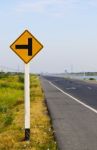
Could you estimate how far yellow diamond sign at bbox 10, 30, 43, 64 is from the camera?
12.8 meters

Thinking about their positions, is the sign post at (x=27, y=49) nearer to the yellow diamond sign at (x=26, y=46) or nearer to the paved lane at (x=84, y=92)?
the yellow diamond sign at (x=26, y=46)

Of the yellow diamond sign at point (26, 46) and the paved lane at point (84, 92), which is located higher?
the yellow diamond sign at point (26, 46)

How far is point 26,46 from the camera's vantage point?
1284cm

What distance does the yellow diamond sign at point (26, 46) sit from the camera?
42.1 feet

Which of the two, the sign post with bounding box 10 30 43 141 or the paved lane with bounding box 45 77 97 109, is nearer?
the sign post with bounding box 10 30 43 141

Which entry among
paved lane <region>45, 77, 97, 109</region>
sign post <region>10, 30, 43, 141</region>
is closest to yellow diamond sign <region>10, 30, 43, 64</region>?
sign post <region>10, 30, 43, 141</region>

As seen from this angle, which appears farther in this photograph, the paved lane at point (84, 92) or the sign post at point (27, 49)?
the paved lane at point (84, 92)

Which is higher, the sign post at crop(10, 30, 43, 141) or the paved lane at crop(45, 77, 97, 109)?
the sign post at crop(10, 30, 43, 141)

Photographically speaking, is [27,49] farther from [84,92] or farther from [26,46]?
[84,92]

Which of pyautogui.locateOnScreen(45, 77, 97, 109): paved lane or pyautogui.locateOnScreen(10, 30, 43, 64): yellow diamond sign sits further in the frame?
pyautogui.locateOnScreen(45, 77, 97, 109): paved lane

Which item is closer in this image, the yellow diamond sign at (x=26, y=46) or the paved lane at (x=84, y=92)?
the yellow diamond sign at (x=26, y=46)

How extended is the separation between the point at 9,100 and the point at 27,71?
1658 centimetres

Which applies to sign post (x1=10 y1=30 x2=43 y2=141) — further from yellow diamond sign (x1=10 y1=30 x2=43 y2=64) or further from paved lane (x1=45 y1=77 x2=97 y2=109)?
paved lane (x1=45 y1=77 x2=97 y2=109)

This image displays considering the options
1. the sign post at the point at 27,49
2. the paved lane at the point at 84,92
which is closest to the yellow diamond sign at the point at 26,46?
the sign post at the point at 27,49
